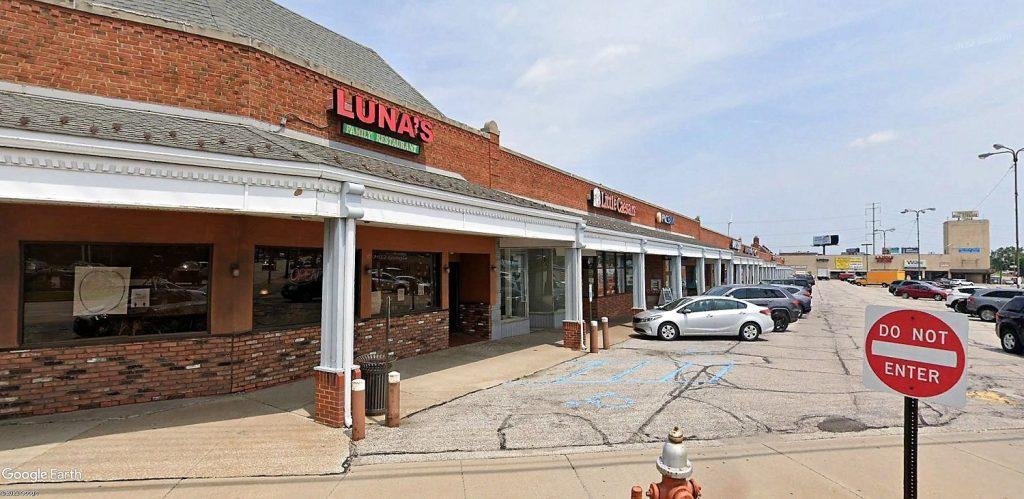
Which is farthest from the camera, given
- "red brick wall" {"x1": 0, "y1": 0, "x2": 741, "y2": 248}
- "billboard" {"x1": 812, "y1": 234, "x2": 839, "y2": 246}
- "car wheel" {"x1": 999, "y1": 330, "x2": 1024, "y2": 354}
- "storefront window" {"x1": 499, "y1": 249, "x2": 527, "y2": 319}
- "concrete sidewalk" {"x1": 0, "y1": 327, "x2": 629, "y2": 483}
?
"billboard" {"x1": 812, "y1": 234, "x2": 839, "y2": 246}

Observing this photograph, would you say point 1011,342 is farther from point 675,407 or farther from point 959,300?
point 959,300

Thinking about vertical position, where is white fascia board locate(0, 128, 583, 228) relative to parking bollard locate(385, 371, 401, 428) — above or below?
above

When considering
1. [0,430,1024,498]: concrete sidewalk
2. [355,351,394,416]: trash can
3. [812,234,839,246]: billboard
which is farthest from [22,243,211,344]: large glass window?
[812,234,839,246]: billboard

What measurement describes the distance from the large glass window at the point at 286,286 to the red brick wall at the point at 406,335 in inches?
46.9

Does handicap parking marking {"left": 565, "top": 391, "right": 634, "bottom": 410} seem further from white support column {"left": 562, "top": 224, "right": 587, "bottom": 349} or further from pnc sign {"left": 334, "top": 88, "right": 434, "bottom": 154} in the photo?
pnc sign {"left": 334, "top": 88, "right": 434, "bottom": 154}

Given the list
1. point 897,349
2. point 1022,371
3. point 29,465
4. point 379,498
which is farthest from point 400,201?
point 1022,371

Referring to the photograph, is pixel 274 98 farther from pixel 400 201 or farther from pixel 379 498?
pixel 379 498

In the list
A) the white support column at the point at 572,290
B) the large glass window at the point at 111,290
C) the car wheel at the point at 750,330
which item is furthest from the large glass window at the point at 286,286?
the car wheel at the point at 750,330

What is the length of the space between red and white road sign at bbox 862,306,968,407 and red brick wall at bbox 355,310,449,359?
8.51m

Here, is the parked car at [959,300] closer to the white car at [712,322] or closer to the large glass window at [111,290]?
the white car at [712,322]

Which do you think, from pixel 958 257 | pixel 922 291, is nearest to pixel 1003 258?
pixel 958 257

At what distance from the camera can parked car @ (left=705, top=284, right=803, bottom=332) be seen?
18.7 metres

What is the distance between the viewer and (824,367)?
11.5 m

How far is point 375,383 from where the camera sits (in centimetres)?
777
